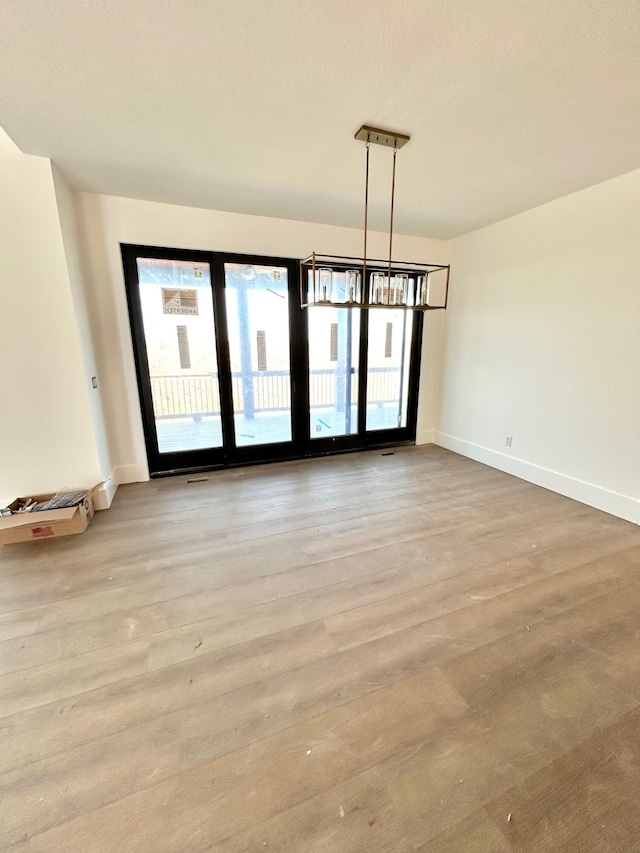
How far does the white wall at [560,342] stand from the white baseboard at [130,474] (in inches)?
151

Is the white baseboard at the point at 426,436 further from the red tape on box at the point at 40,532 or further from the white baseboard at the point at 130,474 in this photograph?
the red tape on box at the point at 40,532

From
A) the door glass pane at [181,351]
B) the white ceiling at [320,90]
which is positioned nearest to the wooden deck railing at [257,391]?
the door glass pane at [181,351]

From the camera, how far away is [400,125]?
199 centimetres

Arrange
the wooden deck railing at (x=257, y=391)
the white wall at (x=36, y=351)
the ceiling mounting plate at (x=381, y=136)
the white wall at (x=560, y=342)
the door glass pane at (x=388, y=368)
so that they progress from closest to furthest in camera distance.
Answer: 1. the ceiling mounting plate at (x=381, y=136)
2. the white wall at (x=36, y=351)
3. the white wall at (x=560, y=342)
4. the wooden deck railing at (x=257, y=391)
5. the door glass pane at (x=388, y=368)

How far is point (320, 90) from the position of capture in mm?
1719

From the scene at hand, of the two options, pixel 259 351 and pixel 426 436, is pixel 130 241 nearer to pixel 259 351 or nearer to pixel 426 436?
pixel 259 351

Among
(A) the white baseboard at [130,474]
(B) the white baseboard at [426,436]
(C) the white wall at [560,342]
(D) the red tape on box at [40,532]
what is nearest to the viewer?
(D) the red tape on box at [40,532]

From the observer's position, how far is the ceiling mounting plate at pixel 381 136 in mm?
2021

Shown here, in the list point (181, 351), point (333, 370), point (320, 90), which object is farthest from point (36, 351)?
point (333, 370)

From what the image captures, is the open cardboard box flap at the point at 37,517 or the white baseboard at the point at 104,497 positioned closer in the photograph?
the open cardboard box flap at the point at 37,517

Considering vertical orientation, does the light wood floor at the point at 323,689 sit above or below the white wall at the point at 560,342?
below

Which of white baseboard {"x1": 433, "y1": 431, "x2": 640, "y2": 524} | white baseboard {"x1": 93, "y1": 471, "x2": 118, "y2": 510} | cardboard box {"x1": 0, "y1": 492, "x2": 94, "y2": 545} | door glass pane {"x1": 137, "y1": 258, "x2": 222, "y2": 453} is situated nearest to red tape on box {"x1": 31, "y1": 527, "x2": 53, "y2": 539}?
cardboard box {"x1": 0, "y1": 492, "x2": 94, "y2": 545}

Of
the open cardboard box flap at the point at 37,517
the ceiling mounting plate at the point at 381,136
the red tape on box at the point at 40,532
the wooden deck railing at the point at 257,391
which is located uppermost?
the ceiling mounting plate at the point at 381,136

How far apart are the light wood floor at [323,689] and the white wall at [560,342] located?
714 millimetres
